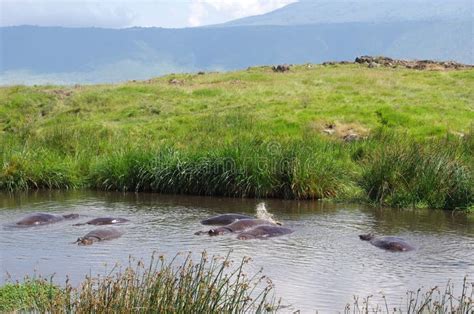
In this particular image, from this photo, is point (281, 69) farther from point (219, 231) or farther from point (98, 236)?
point (98, 236)

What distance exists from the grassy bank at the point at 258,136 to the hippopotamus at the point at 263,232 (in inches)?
173

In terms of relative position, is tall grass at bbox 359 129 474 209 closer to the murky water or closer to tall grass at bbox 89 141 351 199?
the murky water

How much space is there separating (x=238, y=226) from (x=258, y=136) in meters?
8.94

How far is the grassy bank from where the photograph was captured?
20250 mm

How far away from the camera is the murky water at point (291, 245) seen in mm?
12555

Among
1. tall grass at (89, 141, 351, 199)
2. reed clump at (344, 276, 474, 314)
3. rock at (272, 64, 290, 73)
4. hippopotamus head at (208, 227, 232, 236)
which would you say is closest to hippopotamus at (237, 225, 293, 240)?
hippopotamus head at (208, 227, 232, 236)

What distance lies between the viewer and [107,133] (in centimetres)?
2830

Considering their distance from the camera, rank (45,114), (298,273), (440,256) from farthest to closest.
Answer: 1. (45,114)
2. (440,256)
3. (298,273)

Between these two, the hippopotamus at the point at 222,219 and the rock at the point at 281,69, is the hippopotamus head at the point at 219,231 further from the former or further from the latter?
the rock at the point at 281,69

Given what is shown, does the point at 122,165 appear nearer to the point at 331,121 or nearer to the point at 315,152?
the point at 315,152

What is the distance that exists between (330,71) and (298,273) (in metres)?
32.8

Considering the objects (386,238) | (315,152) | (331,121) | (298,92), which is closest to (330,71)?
(298,92)

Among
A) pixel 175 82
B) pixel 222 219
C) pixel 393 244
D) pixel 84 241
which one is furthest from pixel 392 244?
pixel 175 82

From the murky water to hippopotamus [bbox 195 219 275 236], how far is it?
305 mm
